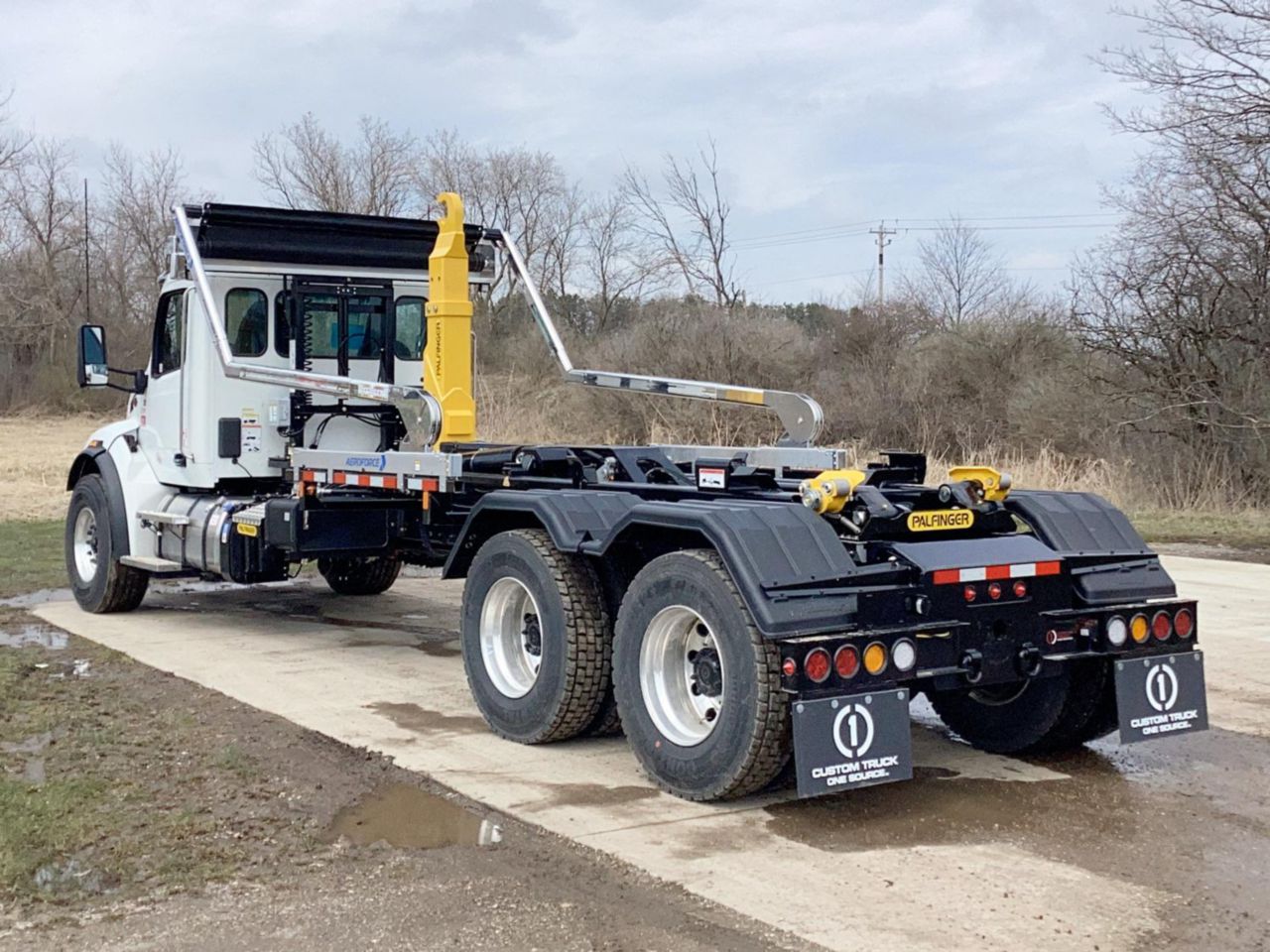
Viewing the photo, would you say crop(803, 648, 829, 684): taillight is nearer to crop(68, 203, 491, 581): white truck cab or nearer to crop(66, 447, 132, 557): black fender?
crop(68, 203, 491, 581): white truck cab

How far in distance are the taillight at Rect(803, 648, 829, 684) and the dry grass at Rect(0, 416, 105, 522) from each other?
1404 centimetres

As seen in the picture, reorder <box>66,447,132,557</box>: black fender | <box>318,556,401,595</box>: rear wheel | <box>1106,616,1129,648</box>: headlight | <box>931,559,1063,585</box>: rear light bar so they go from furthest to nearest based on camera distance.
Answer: <box>318,556,401,595</box>: rear wheel < <box>66,447,132,557</box>: black fender < <box>1106,616,1129,648</box>: headlight < <box>931,559,1063,585</box>: rear light bar

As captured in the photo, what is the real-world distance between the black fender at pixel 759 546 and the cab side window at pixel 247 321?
4524mm

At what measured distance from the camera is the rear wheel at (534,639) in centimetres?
661

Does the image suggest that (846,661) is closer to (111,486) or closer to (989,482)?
(989,482)

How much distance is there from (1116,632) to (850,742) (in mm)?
1518

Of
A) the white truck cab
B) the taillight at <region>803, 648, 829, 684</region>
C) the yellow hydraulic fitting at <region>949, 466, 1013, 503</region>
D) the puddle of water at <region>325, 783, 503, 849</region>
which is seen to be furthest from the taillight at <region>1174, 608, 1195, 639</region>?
the white truck cab

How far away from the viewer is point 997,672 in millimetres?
6012

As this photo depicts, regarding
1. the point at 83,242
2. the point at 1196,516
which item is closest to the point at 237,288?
the point at 1196,516

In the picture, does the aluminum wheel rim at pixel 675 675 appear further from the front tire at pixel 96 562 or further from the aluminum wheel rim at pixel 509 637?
the front tire at pixel 96 562

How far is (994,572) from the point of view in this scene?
5973mm

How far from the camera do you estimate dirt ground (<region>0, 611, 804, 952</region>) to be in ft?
14.9

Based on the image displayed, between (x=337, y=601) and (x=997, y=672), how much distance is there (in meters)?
6.90

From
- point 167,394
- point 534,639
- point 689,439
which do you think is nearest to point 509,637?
point 534,639
